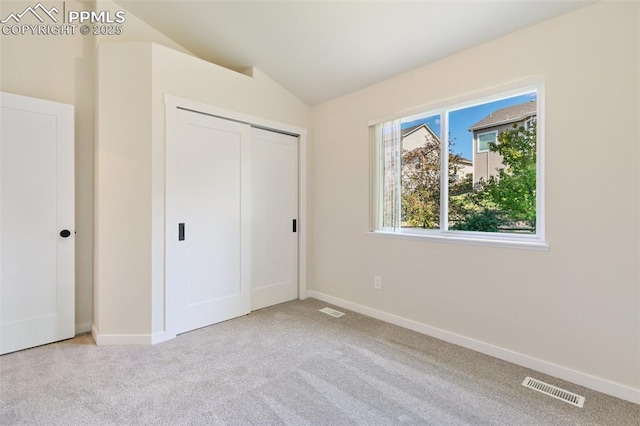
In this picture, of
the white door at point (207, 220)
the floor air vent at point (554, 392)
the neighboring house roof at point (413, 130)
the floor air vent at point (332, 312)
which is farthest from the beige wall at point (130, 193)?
the floor air vent at point (554, 392)

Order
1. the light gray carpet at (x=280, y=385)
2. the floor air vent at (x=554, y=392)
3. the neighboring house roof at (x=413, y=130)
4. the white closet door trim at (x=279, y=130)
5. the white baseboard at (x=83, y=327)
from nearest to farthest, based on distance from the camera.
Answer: the light gray carpet at (x=280, y=385) < the floor air vent at (x=554, y=392) < the white closet door trim at (x=279, y=130) < the white baseboard at (x=83, y=327) < the neighboring house roof at (x=413, y=130)

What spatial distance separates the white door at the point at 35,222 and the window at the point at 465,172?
2930 millimetres

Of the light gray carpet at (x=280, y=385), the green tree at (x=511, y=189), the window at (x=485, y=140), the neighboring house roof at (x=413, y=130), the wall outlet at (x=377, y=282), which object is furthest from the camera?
the wall outlet at (x=377, y=282)

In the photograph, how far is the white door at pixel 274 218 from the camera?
3504 mm

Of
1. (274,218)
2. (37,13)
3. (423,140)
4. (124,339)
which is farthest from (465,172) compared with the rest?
(37,13)

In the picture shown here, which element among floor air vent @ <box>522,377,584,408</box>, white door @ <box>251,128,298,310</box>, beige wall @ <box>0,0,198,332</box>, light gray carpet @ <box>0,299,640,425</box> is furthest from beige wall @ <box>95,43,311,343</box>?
floor air vent @ <box>522,377,584,408</box>

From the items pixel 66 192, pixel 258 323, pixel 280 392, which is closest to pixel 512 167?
pixel 280 392

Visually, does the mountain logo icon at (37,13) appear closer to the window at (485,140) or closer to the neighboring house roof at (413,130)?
the neighboring house roof at (413,130)

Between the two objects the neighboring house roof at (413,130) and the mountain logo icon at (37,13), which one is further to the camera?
the neighboring house roof at (413,130)

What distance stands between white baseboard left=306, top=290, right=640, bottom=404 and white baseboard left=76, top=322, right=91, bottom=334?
2.66 metres

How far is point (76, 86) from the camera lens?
9.33 feet

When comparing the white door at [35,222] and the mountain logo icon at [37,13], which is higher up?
the mountain logo icon at [37,13]

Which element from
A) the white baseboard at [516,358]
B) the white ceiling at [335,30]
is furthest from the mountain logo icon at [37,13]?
the white baseboard at [516,358]

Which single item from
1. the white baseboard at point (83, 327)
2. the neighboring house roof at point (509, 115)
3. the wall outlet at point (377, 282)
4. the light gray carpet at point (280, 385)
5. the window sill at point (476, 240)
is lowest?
the light gray carpet at point (280, 385)
